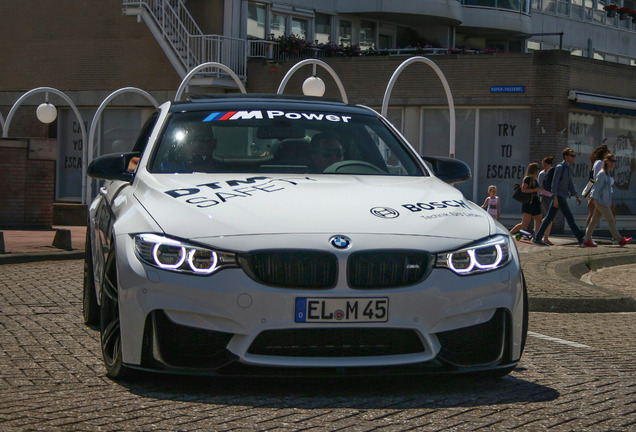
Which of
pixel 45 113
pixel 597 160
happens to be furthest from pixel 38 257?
pixel 45 113

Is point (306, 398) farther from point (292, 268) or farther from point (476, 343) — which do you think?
point (476, 343)

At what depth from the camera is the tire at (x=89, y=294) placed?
7.42m

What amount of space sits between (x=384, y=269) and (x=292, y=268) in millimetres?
424

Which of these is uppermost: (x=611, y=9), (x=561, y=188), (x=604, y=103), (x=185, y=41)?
(x=611, y=9)

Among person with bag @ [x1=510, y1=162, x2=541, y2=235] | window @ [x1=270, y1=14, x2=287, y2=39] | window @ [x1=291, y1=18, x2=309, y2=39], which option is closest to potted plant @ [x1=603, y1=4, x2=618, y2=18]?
window @ [x1=291, y1=18, x2=309, y2=39]

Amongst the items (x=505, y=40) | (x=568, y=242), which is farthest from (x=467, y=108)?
(x=505, y=40)

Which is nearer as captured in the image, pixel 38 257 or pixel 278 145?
pixel 278 145

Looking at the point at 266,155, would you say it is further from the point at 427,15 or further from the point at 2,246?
the point at 427,15

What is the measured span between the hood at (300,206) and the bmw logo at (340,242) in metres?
0.04

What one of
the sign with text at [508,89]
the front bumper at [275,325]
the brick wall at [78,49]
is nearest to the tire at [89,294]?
the front bumper at [275,325]

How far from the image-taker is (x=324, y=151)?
21.8 ft

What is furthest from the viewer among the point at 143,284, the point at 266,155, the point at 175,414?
the point at 266,155

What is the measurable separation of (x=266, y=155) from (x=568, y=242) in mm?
16356

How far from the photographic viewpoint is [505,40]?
40.2 metres
